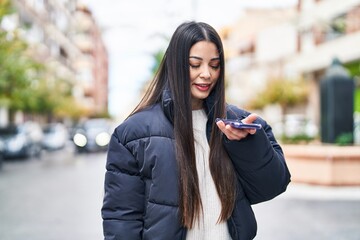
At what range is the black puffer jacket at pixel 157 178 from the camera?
2.26 m

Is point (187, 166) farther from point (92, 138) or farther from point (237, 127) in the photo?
point (92, 138)

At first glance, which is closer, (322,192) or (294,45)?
(322,192)

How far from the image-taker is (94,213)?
8797 mm

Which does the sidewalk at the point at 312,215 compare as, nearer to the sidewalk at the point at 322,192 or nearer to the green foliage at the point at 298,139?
the sidewalk at the point at 322,192

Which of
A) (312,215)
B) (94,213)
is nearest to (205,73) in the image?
(312,215)

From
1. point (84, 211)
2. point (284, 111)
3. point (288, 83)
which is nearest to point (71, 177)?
point (84, 211)

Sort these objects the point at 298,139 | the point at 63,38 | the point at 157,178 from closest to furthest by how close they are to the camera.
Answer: the point at 157,178
the point at 298,139
the point at 63,38

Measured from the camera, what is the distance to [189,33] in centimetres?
235

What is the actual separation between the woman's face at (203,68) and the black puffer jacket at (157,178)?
0.34 feet

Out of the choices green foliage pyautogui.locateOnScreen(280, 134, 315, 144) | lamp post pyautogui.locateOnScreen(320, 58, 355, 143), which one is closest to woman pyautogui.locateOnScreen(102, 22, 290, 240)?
lamp post pyautogui.locateOnScreen(320, 58, 355, 143)

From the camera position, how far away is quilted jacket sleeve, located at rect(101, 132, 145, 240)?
231 centimetres

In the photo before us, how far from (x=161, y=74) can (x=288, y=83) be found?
36188 millimetres

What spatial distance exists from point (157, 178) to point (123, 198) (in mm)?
158

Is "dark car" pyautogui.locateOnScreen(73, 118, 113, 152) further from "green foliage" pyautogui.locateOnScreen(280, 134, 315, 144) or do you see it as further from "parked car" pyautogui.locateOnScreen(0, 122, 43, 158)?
"green foliage" pyautogui.locateOnScreen(280, 134, 315, 144)
